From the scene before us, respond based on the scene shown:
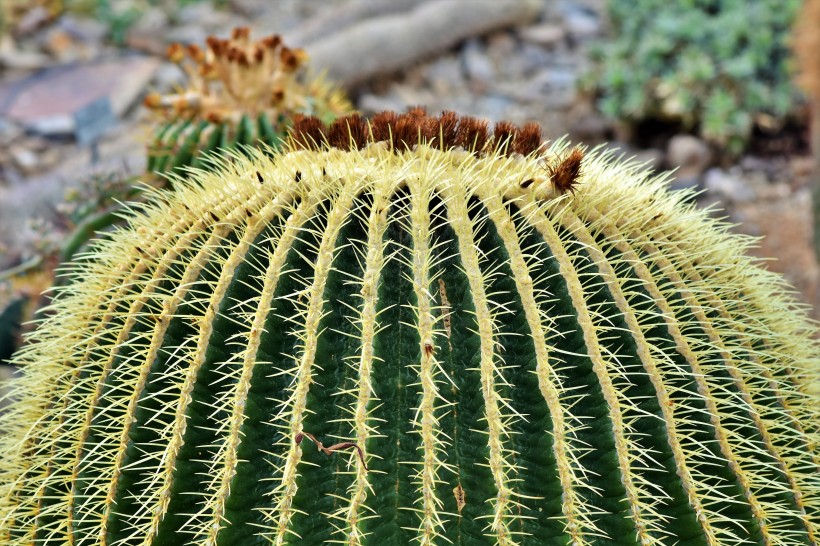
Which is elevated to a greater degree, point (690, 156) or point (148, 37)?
point (148, 37)

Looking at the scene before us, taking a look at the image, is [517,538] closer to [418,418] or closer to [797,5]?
[418,418]

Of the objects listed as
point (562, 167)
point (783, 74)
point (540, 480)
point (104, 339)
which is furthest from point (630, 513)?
point (783, 74)

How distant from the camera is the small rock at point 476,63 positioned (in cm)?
828

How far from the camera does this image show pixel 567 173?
1900 mm

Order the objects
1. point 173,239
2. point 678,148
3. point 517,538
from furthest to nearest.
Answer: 1. point 678,148
2. point 173,239
3. point 517,538

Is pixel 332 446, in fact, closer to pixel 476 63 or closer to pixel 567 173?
pixel 567 173

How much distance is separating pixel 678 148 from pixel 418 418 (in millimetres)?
5603

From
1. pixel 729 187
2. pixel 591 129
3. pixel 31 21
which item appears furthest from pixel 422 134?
pixel 31 21

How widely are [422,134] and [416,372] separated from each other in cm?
52

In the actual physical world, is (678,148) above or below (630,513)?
above

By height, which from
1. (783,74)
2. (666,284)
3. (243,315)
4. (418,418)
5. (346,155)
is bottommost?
(418,418)

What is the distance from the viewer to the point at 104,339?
204 centimetres

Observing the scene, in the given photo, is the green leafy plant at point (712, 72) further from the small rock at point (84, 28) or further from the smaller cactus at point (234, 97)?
the small rock at point (84, 28)

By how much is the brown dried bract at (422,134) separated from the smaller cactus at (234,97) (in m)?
0.92
